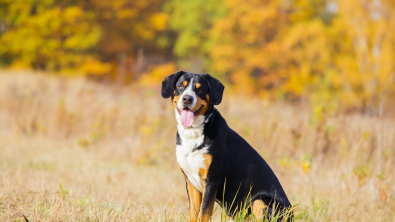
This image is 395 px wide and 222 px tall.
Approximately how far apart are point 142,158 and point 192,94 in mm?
3573

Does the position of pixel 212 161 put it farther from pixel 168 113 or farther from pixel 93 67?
pixel 93 67

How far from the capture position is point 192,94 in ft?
9.55

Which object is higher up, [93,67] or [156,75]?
[93,67]

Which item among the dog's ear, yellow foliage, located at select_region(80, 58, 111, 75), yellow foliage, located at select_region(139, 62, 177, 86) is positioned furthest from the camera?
yellow foliage, located at select_region(80, 58, 111, 75)

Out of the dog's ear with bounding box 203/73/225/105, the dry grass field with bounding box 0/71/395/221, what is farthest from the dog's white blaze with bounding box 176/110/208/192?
the dry grass field with bounding box 0/71/395/221

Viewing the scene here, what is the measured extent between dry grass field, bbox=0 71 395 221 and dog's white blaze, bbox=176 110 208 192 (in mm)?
356

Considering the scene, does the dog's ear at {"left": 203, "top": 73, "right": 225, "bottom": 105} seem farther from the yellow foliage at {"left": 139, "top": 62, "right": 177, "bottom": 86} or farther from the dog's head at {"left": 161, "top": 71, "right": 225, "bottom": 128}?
the yellow foliage at {"left": 139, "top": 62, "right": 177, "bottom": 86}

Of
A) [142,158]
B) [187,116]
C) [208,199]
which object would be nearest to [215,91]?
A: [187,116]

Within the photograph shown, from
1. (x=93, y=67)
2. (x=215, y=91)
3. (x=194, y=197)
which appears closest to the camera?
(x=215, y=91)

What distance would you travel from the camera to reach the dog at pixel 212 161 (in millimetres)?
2912

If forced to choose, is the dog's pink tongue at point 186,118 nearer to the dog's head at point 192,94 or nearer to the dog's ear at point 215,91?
the dog's head at point 192,94

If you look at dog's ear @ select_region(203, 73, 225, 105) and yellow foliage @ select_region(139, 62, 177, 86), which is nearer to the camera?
dog's ear @ select_region(203, 73, 225, 105)

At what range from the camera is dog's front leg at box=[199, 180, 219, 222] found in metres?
2.85

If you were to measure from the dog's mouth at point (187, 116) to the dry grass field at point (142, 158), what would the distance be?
2.49 ft
